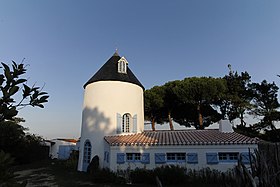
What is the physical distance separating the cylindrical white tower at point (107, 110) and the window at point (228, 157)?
794 centimetres

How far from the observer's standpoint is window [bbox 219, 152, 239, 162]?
13.6 metres

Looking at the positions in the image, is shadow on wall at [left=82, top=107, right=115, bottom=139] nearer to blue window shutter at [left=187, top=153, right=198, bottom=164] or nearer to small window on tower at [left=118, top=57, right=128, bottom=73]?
small window on tower at [left=118, top=57, right=128, bottom=73]

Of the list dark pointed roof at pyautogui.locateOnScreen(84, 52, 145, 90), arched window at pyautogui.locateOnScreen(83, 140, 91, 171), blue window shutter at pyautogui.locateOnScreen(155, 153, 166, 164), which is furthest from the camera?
dark pointed roof at pyautogui.locateOnScreen(84, 52, 145, 90)

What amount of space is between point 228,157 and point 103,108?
11.0m

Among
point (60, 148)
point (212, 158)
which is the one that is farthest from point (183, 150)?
point (60, 148)

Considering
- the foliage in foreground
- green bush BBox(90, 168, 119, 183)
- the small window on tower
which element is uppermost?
the small window on tower

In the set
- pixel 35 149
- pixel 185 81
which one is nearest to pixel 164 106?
pixel 185 81

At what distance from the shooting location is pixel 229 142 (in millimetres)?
13602

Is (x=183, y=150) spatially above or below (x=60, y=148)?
above

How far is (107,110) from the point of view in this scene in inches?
719

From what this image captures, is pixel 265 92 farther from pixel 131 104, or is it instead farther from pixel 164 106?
pixel 131 104

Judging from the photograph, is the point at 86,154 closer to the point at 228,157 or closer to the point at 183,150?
the point at 183,150

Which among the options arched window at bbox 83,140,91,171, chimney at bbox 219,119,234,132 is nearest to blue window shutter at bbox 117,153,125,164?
arched window at bbox 83,140,91,171

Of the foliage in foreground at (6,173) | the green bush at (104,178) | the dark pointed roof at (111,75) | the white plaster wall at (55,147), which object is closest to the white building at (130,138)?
the dark pointed roof at (111,75)
